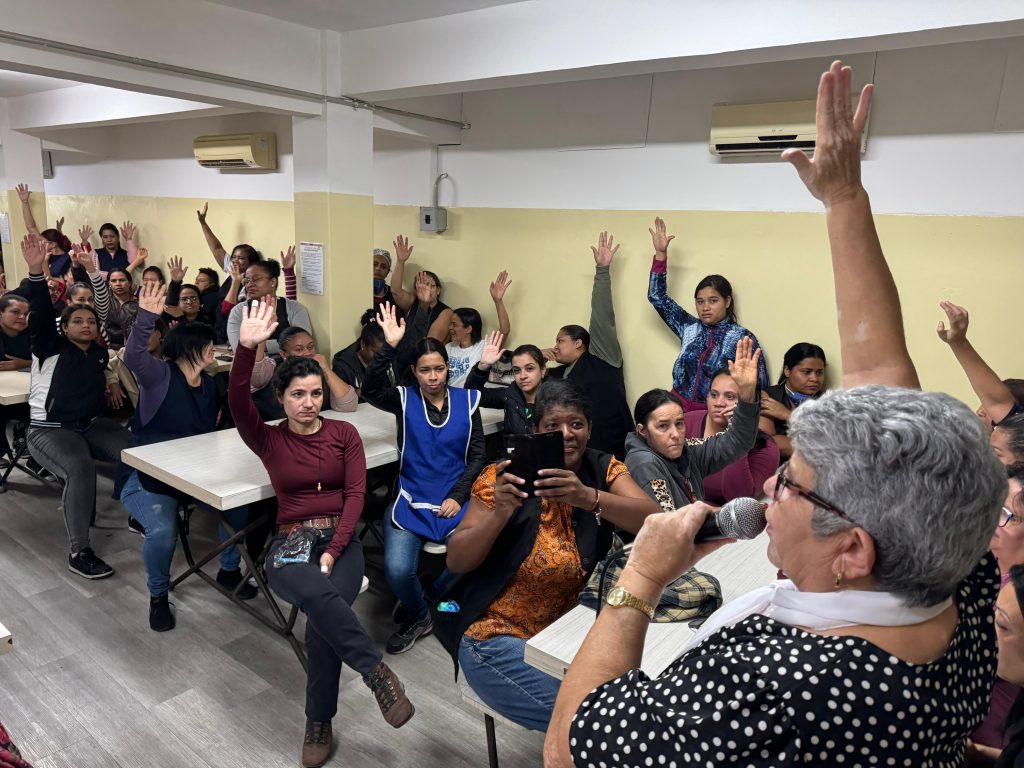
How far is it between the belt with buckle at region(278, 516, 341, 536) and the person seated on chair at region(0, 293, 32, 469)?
2654 millimetres

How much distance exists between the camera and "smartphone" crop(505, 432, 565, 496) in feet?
6.01

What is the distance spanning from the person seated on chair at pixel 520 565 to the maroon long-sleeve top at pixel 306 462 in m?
0.87

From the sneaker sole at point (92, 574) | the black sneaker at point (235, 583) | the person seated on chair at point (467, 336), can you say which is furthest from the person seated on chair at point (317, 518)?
the person seated on chair at point (467, 336)

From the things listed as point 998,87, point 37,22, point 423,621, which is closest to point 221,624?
point 423,621

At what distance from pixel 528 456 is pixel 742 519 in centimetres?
83

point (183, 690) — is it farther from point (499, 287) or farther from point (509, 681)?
point (499, 287)

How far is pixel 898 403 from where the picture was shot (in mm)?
842

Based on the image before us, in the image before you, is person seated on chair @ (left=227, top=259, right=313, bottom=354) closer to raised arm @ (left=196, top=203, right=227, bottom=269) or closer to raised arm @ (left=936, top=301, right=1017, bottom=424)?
raised arm @ (left=196, top=203, right=227, bottom=269)

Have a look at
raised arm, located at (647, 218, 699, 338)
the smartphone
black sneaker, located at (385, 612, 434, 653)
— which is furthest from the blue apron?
raised arm, located at (647, 218, 699, 338)

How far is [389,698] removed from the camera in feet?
7.85

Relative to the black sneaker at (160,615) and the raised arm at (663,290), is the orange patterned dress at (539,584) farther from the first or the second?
the raised arm at (663,290)

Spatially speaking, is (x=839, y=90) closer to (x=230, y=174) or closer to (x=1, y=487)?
(x=1, y=487)

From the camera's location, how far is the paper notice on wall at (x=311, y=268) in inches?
183

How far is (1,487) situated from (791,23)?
5.25 meters
